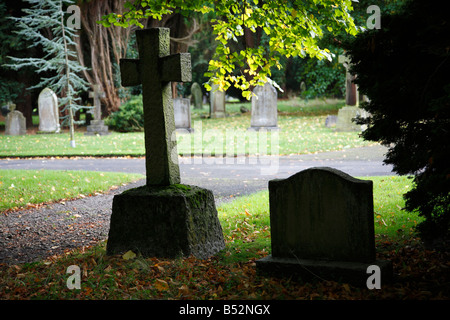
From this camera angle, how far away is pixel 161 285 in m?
4.72

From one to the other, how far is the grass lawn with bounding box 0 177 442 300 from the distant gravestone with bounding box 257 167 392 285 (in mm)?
140

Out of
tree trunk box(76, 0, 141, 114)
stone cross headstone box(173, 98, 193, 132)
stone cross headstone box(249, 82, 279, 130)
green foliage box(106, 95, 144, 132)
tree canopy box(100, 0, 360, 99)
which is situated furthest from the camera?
tree trunk box(76, 0, 141, 114)

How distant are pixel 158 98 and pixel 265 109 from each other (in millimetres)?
17680

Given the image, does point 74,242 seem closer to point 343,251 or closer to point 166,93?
point 166,93

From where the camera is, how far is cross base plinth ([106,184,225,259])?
5.63 m

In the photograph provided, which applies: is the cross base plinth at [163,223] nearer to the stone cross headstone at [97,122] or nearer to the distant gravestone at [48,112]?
the stone cross headstone at [97,122]

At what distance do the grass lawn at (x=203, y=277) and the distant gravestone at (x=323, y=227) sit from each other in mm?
140

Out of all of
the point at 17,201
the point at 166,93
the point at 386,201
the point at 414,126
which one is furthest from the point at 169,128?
the point at 17,201

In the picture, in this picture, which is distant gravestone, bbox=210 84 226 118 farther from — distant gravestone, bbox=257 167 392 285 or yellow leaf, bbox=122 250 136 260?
distant gravestone, bbox=257 167 392 285

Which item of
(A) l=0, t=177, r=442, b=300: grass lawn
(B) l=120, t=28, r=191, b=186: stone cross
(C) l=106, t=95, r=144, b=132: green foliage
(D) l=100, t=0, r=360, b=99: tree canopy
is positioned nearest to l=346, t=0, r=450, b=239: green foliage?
(A) l=0, t=177, r=442, b=300: grass lawn

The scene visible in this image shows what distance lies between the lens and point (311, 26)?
7.49 meters

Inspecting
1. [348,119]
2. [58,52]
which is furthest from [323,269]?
[58,52]

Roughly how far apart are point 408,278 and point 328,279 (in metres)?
0.73

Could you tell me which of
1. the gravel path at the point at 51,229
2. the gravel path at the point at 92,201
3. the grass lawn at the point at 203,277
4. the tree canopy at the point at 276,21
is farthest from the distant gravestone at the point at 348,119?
the grass lawn at the point at 203,277
